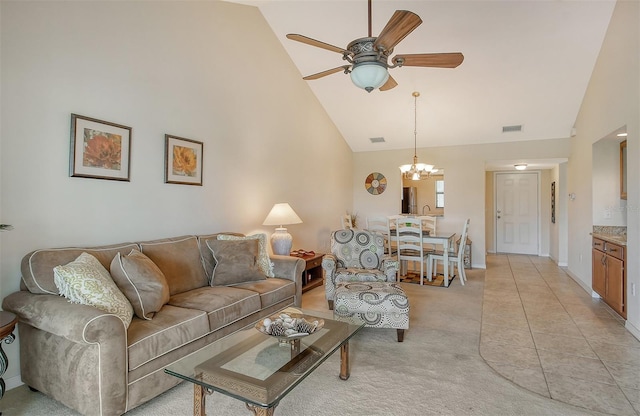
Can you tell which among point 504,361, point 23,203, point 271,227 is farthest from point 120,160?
point 504,361

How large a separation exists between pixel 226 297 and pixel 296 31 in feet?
12.0

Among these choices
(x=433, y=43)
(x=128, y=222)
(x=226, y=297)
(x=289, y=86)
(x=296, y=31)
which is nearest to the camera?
(x=226, y=297)

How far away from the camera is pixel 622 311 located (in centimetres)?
350

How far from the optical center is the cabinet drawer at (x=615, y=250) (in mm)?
3502

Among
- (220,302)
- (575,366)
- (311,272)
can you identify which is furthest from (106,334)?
(311,272)

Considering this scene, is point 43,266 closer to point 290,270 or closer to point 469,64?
point 290,270

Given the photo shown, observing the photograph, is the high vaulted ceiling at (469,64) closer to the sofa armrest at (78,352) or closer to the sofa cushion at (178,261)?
the sofa cushion at (178,261)

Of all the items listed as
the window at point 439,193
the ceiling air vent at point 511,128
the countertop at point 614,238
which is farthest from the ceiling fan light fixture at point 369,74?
the window at point 439,193

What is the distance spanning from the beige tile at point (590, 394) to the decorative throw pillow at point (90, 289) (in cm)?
276

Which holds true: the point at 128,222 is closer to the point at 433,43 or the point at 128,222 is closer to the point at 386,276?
the point at 386,276

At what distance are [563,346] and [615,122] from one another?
2.49 meters

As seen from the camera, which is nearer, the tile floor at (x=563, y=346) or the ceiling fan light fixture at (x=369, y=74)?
the tile floor at (x=563, y=346)

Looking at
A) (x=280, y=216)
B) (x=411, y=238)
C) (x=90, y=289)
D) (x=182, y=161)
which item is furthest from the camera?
(x=411, y=238)

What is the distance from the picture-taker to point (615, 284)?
365cm
